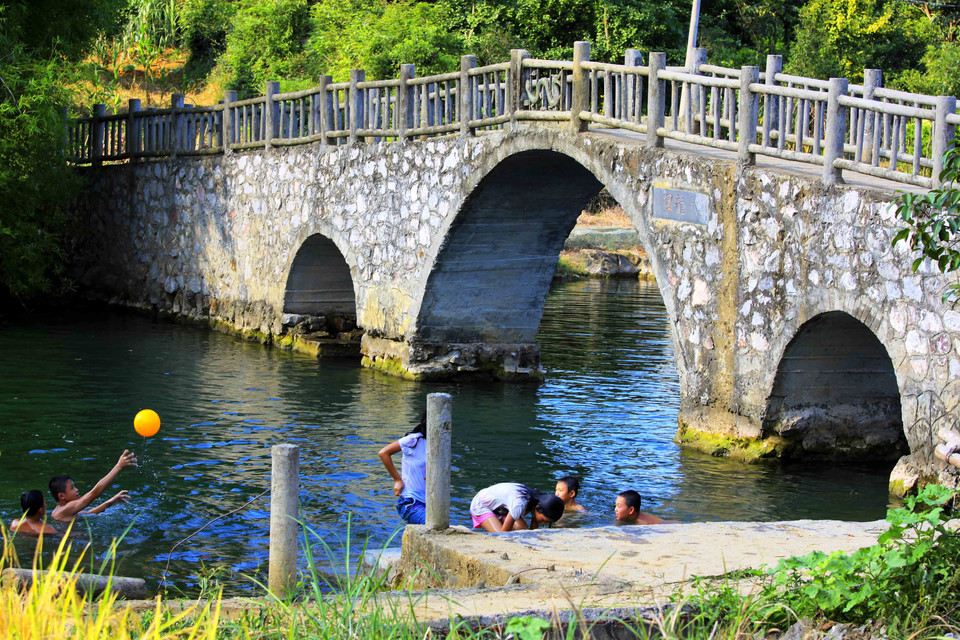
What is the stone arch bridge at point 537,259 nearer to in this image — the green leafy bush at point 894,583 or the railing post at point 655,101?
the railing post at point 655,101

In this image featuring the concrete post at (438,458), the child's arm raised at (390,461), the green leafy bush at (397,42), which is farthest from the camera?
the green leafy bush at (397,42)

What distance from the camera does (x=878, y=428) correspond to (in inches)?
481

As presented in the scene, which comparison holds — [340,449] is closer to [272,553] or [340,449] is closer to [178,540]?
[178,540]

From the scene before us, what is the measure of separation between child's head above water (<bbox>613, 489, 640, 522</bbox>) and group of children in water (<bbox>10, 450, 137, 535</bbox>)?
3.80m

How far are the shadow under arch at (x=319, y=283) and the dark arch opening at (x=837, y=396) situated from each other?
9632 mm

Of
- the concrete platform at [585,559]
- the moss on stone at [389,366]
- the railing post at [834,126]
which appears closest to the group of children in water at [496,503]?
the concrete platform at [585,559]

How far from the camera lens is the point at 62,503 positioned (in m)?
9.88

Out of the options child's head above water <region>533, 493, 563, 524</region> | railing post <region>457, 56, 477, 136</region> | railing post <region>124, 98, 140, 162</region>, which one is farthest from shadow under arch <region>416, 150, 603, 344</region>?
railing post <region>124, 98, 140, 162</region>

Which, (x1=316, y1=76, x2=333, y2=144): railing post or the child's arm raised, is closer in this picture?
the child's arm raised

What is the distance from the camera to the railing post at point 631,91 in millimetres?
13469

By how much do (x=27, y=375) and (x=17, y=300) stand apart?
725cm

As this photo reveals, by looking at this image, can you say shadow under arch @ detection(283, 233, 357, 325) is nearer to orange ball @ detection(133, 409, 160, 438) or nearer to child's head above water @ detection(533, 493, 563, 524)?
orange ball @ detection(133, 409, 160, 438)

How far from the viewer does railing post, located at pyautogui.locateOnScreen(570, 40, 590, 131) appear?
1413cm

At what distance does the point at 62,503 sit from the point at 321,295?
10.6 meters
